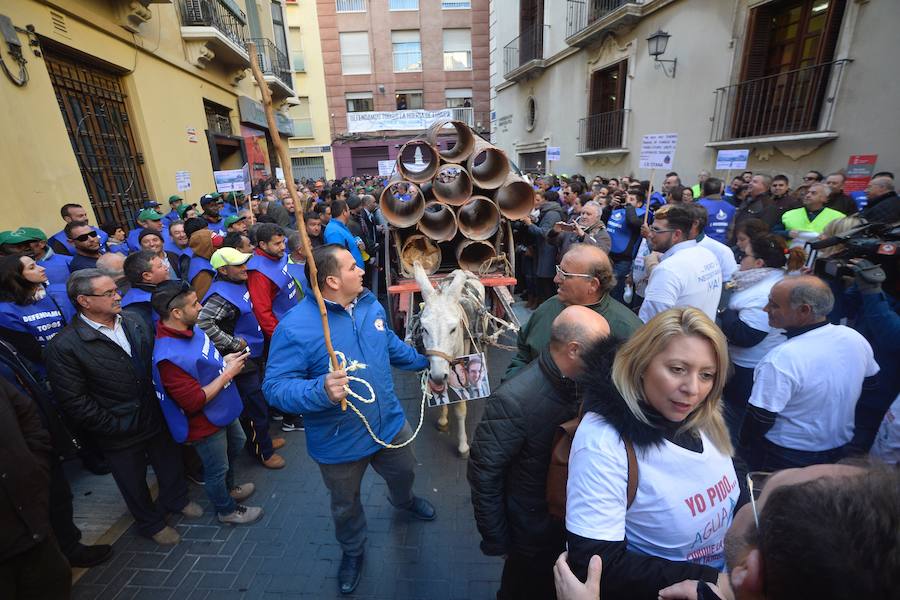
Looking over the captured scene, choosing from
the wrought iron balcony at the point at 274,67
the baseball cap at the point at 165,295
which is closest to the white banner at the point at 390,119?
the wrought iron balcony at the point at 274,67

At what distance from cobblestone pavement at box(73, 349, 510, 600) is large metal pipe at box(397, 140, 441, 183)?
10.3ft

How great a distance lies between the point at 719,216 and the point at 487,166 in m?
4.31

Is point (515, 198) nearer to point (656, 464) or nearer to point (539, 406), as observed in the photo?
point (539, 406)

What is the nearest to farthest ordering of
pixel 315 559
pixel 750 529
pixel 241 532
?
pixel 750 529
pixel 315 559
pixel 241 532

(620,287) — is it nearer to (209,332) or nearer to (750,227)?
(750,227)

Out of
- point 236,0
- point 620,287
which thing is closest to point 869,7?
point 620,287

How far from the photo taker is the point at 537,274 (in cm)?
714

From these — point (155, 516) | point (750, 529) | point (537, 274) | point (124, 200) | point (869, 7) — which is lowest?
point (155, 516)

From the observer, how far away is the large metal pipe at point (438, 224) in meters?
4.84

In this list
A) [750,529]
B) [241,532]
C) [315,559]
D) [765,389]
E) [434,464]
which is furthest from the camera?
[434,464]

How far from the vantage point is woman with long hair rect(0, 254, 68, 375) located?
3094mm

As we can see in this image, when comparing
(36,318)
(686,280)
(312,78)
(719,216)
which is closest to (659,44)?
(719,216)

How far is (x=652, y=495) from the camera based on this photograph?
53.7 inches

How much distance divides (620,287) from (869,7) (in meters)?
5.92
